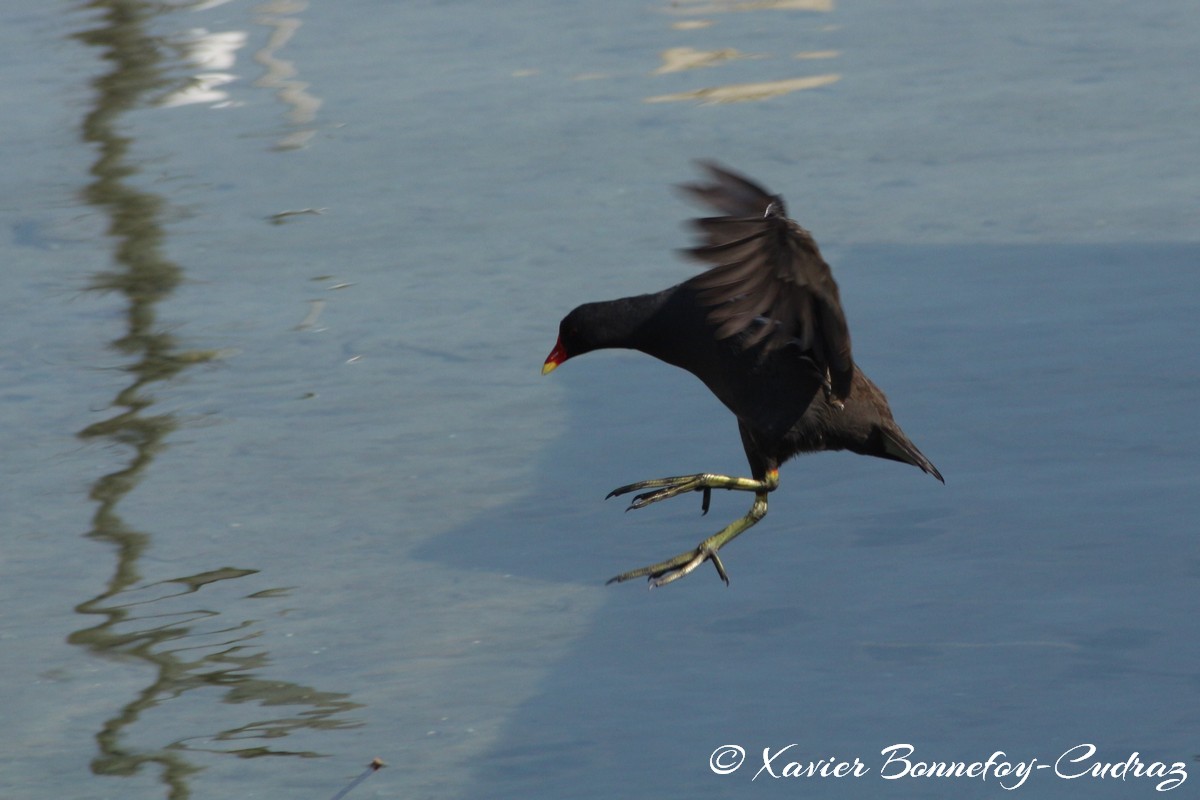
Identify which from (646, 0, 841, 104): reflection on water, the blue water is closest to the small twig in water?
the blue water

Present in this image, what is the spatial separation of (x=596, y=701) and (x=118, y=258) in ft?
14.2

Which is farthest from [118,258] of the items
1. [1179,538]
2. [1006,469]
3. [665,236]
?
[1179,538]

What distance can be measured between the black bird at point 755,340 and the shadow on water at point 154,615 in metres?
1.02

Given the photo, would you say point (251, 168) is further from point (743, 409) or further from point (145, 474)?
point (743, 409)

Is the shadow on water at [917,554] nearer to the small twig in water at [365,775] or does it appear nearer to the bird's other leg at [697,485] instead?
the small twig in water at [365,775]

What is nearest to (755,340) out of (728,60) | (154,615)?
(154,615)

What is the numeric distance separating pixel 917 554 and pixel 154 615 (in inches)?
86.3

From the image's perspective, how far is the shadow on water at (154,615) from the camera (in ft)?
15.9

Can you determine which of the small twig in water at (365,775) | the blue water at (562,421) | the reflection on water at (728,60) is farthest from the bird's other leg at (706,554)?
the reflection on water at (728,60)

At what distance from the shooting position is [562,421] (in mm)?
6676

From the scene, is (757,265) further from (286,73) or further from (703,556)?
(286,73)

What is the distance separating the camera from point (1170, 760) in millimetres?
4477

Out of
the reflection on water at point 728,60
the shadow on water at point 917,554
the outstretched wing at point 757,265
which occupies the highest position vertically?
the outstretched wing at point 757,265

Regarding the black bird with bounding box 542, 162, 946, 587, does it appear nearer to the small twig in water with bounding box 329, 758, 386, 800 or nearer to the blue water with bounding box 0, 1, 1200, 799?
the blue water with bounding box 0, 1, 1200, 799
